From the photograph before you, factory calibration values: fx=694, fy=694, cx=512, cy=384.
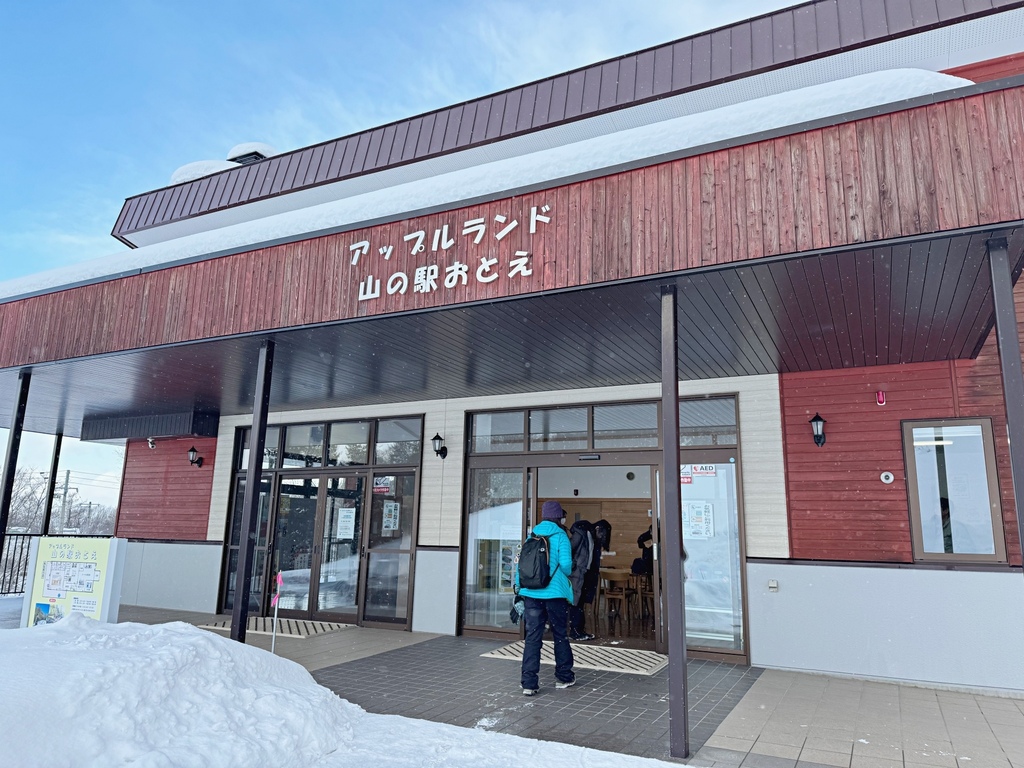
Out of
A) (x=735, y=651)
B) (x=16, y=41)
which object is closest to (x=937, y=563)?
(x=735, y=651)

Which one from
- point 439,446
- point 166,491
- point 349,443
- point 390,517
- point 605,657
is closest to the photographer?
point 605,657

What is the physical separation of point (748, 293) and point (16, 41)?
Answer: 32520mm

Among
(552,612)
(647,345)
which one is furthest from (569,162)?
(552,612)

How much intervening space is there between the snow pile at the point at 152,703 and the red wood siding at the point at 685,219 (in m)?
2.61

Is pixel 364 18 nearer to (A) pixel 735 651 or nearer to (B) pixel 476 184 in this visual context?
(B) pixel 476 184

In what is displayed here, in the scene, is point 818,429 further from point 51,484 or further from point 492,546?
point 51,484

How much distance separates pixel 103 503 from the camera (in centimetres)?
3384

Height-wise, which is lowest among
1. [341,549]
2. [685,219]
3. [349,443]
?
[341,549]

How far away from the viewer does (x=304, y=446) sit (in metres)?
9.68

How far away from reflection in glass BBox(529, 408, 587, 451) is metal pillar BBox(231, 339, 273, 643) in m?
3.10

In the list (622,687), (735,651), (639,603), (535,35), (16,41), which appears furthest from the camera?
(16,41)

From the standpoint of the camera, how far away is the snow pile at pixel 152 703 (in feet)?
9.69

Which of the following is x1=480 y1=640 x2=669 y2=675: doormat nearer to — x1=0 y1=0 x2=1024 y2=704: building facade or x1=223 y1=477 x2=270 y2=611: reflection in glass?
x1=0 y1=0 x2=1024 y2=704: building facade

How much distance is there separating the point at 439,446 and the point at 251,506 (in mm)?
2908
